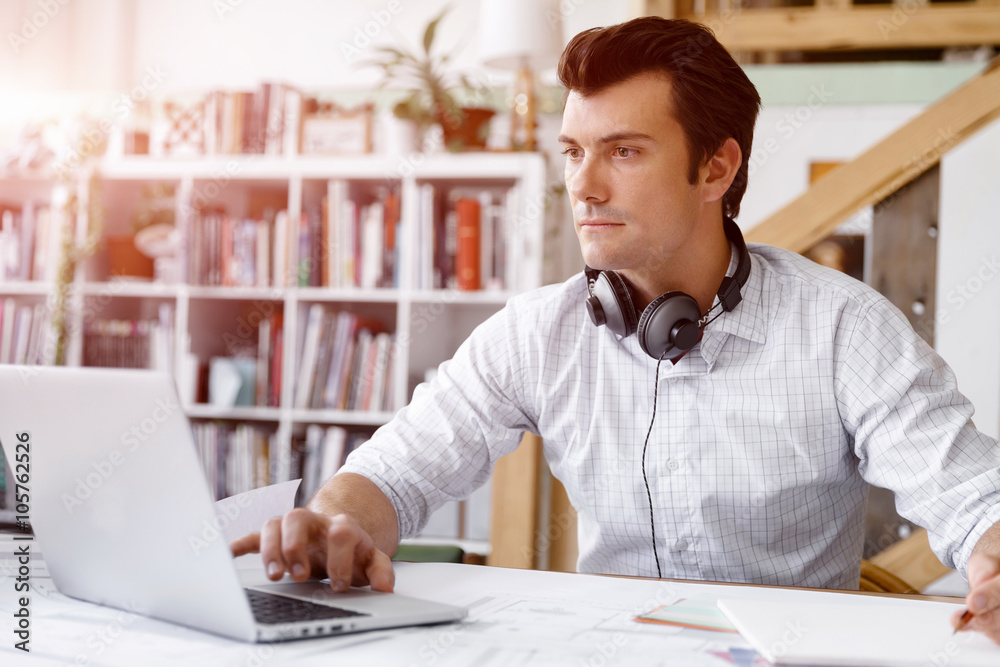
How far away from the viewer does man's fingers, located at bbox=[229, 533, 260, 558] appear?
0.85m

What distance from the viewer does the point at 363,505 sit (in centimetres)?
107

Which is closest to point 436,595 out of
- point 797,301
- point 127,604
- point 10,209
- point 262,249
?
point 127,604

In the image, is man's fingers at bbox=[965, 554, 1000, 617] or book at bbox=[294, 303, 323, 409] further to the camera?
book at bbox=[294, 303, 323, 409]

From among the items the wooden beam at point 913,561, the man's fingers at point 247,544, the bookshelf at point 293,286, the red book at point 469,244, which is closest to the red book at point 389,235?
the bookshelf at point 293,286

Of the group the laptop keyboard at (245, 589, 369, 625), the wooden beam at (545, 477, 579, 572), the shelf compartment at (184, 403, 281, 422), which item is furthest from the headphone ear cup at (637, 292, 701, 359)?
the shelf compartment at (184, 403, 281, 422)

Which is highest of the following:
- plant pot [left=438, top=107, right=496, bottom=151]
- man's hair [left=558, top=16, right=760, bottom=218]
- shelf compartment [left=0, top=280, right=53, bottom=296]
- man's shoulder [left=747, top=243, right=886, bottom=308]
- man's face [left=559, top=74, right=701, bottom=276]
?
plant pot [left=438, top=107, right=496, bottom=151]

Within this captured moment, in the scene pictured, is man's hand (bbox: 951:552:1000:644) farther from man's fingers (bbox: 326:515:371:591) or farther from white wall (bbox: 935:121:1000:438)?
white wall (bbox: 935:121:1000:438)

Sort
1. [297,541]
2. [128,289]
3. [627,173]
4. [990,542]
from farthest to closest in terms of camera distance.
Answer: [128,289]
[627,173]
[990,542]
[297,541]

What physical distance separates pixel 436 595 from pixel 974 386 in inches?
78.8

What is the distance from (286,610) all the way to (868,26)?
254cm

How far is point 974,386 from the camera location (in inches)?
91.0

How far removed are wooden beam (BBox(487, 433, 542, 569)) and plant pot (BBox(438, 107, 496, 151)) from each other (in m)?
1.04

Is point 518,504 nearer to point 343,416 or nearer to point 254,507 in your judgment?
point 343,416

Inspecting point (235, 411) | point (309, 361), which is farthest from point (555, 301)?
point (235, 411)
